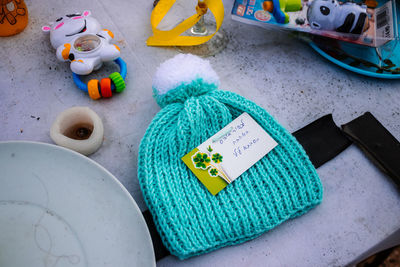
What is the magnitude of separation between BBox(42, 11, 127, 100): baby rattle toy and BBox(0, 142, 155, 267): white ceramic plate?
24 cm

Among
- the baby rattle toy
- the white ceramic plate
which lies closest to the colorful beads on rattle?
the baby rattle toy

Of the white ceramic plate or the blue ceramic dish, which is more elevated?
the blue ceramic dish

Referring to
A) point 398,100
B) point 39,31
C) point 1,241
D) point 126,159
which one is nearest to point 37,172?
point 1,241

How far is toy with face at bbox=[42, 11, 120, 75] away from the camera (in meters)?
0.62

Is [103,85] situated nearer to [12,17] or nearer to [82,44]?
[82,44]

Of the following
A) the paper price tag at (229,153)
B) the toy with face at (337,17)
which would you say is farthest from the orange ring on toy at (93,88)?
the toy with face at (337,17)

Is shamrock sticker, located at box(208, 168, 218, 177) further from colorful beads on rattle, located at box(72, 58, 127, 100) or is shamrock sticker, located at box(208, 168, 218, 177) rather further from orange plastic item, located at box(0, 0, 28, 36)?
orange plastic item, located at box(0, 0, 28, 36)

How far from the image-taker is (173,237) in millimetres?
483

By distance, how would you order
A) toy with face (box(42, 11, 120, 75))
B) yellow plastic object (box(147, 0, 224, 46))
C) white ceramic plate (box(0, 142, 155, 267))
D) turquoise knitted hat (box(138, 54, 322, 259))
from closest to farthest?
white ceramic plate (box(0, 142, 155, 267))
turquoise knitted hat (box(138, 54, 322, 259))
toy with face (box(42, 11, 120, 75))
yellow plastic object (box(147, 0, 224, 46))

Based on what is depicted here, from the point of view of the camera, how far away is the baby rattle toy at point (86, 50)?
621 mm

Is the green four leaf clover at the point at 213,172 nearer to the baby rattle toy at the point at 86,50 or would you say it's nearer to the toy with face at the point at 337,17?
the baby rattle toy at the point at 86,50

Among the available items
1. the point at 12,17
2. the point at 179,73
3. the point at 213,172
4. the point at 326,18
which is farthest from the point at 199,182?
the point at 12,17

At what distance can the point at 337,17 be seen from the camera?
0.68m

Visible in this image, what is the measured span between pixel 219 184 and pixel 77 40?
0.43 metres
